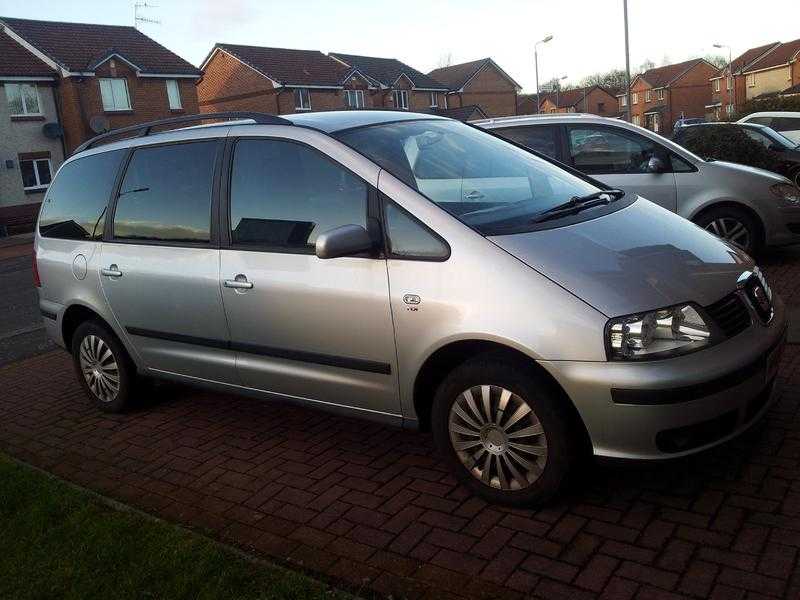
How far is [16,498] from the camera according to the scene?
4.11 meters

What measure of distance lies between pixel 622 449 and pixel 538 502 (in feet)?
1.61

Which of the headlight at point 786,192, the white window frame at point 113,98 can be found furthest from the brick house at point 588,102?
the headlight at point 786,192

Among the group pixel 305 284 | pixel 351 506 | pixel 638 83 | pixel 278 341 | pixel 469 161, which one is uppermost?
pixel 638 83

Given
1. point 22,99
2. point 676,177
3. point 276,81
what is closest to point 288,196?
point 676,177

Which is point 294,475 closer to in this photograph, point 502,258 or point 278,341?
point 278,341

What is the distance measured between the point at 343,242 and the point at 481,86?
227 ft

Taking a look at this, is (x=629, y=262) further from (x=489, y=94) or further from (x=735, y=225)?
(x=489, y=94)

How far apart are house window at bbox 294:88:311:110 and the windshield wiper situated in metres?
47.8

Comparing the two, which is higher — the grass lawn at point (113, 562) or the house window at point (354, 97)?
the house window at point (354, 97)

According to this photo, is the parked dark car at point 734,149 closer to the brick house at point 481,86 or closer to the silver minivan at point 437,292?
the silver minivan at point 437,292

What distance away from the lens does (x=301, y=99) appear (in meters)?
50.9

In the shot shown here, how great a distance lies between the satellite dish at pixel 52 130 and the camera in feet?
111

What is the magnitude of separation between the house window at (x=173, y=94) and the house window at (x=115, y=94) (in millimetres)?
2394

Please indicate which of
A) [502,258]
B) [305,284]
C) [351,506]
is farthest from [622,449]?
Result: [305,284]
